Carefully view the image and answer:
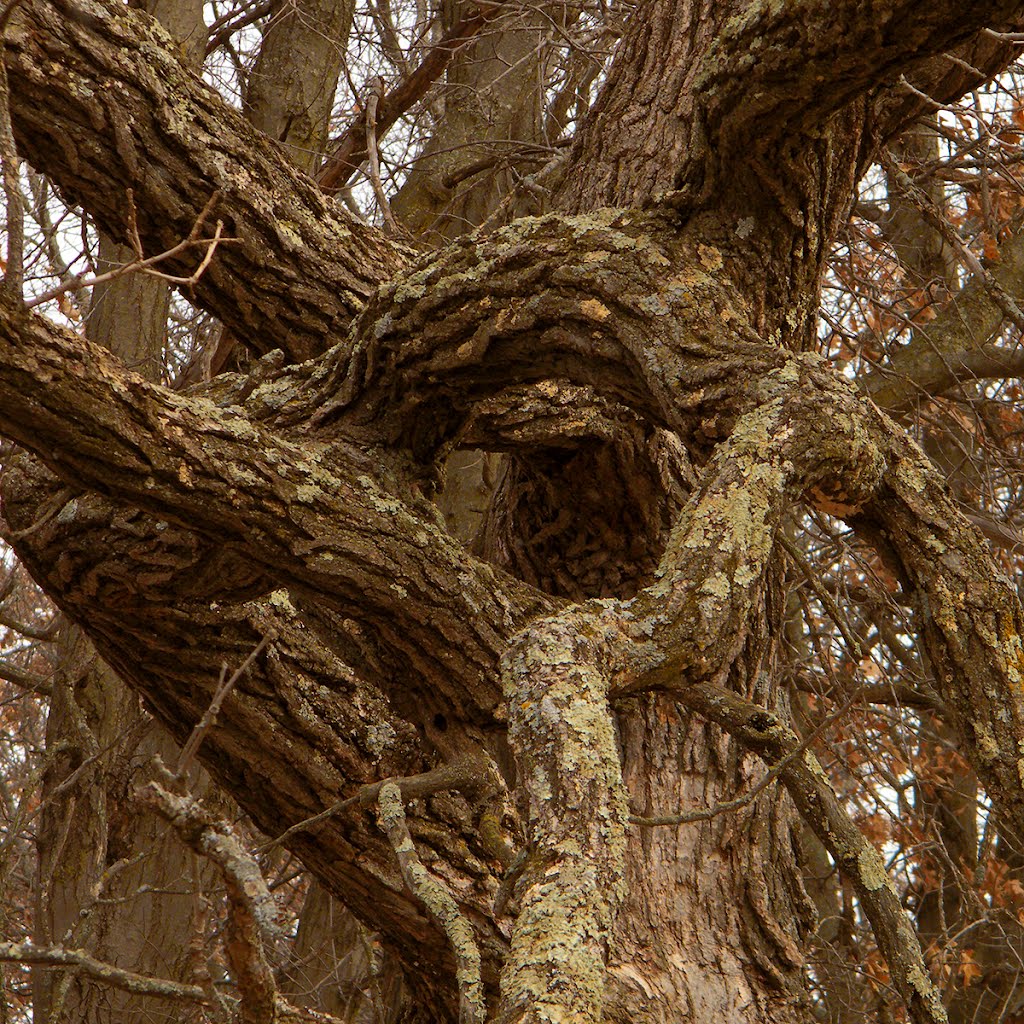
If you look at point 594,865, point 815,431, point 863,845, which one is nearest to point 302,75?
point 815,431

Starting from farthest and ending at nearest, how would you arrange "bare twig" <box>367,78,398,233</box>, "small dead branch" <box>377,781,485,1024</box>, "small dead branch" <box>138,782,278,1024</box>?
"bare twig" <box>367,78,398,233</box> → "small dead branch" <box>377,781,485,1024</box> → "small dead branch" <box>138,782,278,1024</box>

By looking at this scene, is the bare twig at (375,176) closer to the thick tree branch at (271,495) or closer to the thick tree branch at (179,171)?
the thick tree branch at (179,171)

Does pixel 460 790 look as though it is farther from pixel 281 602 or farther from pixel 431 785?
pixel 281 602

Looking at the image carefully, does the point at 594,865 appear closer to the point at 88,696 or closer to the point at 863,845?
the point at 863,845

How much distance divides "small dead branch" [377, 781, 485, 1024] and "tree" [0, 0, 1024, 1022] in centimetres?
1

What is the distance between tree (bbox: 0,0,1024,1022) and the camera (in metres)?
2.08

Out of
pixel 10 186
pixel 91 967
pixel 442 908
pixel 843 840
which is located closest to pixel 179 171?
pixel 10 186

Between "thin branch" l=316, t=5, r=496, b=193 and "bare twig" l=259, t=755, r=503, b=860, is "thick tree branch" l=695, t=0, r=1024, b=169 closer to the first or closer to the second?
"bare twig" l=259, t=755, r=503, b=860

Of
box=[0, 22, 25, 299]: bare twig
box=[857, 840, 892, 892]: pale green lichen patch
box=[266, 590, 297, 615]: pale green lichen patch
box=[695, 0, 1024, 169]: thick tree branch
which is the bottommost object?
box=[857, 840, 892, 892]: pale green lichen patch

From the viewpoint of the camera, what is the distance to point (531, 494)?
3.29m

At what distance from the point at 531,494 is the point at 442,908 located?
1.60 meters

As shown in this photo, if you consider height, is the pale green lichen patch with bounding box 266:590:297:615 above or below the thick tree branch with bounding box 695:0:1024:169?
below

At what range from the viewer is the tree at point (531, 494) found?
2.08 m

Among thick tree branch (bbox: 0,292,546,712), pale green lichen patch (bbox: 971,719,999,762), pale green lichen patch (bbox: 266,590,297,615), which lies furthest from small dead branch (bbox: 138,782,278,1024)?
pale green lichen patch (bbox: 266,590,297,615)
